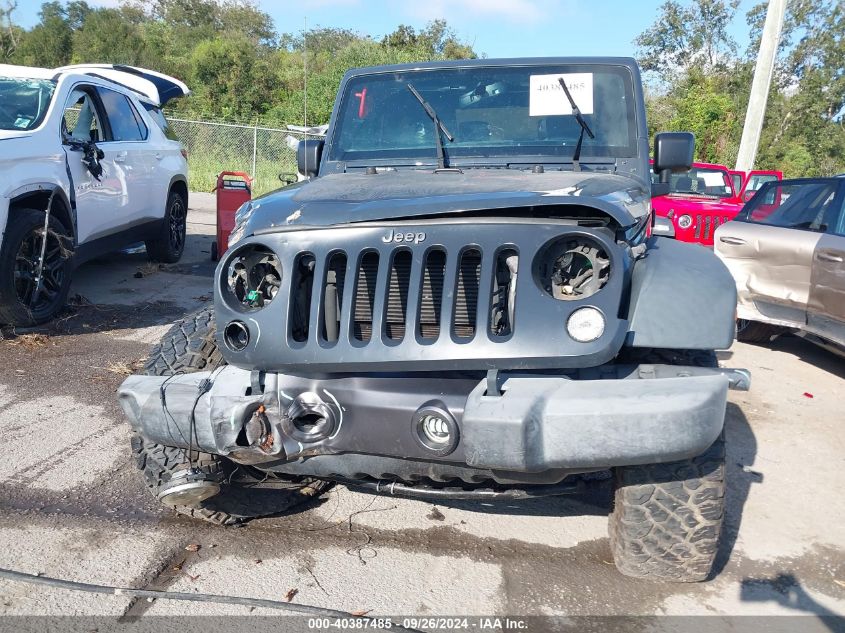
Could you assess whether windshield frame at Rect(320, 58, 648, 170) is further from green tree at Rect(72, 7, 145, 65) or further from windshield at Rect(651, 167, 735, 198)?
green tree at Rect(72, 7, 145, 65)

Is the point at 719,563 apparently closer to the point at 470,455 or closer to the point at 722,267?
the point at 722,267

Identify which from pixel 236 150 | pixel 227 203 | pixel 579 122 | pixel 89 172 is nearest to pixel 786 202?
pixel 579 122

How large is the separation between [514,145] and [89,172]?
4108 millimetres

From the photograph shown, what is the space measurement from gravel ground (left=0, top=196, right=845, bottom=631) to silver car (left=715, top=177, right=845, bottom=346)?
4.27ft

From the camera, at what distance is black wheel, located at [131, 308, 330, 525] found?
2885 millimetres

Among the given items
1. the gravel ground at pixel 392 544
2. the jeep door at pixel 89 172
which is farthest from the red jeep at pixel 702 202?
the jeep door at pixel 89 172

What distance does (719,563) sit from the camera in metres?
3.01

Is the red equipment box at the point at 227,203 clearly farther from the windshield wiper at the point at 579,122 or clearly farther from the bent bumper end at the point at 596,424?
the bent bumper end at the point at 596,424

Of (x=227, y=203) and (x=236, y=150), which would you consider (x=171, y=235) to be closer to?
(x=227, y=203)

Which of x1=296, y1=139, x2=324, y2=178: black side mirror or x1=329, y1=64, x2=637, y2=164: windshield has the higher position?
x1=329, y1=64, x2=637, y2=164: windshield

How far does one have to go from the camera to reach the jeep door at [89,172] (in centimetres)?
603

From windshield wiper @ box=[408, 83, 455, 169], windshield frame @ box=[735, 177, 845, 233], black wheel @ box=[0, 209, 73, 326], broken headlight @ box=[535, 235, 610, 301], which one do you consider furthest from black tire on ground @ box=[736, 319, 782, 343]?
black wheel @ box=[0, 209, 73, 326]

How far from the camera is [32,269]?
5.47m

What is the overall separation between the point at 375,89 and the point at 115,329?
127 inches
